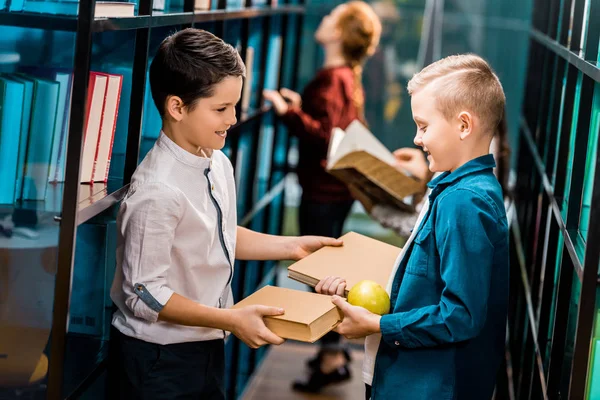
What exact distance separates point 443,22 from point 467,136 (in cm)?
466

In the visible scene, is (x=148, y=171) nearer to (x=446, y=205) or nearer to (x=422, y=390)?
(x=446, y=205)

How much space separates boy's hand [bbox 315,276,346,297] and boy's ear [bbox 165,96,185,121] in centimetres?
52

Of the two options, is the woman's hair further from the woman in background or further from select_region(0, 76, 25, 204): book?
select_region(0, 76, 25, 204): book

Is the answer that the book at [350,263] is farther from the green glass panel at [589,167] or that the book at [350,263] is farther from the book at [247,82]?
the book at [247,82]

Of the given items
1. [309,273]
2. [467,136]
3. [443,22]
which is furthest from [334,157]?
[443,22]

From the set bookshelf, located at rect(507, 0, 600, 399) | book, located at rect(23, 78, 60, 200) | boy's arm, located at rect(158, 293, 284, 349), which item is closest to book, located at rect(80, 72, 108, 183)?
book, located at rect(23, 78, 60, 200)

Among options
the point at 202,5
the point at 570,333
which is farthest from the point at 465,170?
the point at 202,5

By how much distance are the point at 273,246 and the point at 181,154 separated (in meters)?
0.51

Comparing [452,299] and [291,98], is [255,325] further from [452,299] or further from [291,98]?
[291,98]

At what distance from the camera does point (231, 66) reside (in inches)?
70.9

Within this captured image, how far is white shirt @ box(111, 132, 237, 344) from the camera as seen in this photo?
5.59 feet

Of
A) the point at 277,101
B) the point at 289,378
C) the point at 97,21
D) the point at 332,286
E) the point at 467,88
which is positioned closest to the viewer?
the point at 97,21

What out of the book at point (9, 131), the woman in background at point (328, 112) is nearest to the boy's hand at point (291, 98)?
the woman in background at point (328, 112)

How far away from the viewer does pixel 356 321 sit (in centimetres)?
177
